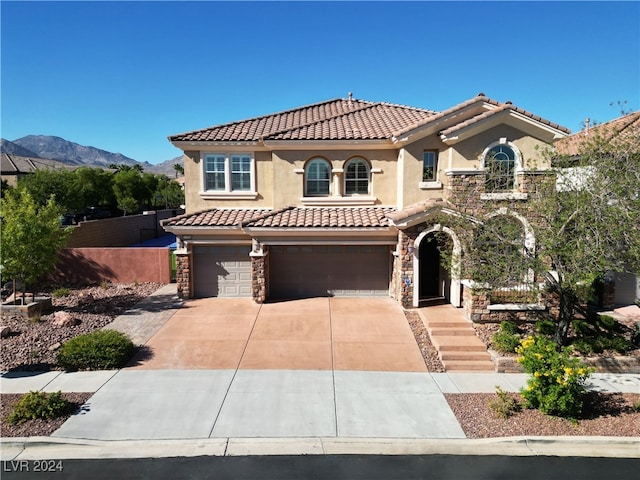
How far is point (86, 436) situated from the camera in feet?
25.9

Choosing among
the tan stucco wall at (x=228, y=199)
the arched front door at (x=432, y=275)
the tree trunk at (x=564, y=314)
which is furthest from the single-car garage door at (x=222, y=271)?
the tree trunk at (x=564, y=314)

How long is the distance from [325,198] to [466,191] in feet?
18.8

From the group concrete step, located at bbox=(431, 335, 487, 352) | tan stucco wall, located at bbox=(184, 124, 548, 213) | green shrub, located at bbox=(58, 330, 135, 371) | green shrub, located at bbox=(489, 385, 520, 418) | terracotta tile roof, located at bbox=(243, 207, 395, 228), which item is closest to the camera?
green shrub, located at bbox=(489, 385, 520, 418)

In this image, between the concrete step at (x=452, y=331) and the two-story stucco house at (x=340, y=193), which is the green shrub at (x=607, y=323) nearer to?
the concrete step at (x=452, y=331)

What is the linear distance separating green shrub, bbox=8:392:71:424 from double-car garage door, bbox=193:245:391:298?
8120 mm

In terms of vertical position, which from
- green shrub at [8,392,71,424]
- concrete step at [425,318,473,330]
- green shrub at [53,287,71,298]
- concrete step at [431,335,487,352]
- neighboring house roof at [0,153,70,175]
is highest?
neighboring house roof at [0,153,70,175]

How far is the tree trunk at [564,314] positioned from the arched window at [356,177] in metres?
8.24

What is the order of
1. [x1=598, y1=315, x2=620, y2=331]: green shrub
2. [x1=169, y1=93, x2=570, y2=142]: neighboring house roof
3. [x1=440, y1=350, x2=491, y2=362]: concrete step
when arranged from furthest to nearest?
[x1=169, y1=93, x2=570, y2=142]: neighboring house roof, [x1=598, y1=315, x2=620, y2=331]: green shrub, [x1=440, y1=350, x2=491, y2=362]: concrete step

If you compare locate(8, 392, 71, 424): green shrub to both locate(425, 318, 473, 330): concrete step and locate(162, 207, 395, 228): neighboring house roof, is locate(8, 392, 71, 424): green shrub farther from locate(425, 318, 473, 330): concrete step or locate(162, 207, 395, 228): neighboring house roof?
locate(425, 318, 473, 330): concrete step

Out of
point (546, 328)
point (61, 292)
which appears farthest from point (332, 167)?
point (61, 292)

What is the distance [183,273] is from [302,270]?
4364 millimetres

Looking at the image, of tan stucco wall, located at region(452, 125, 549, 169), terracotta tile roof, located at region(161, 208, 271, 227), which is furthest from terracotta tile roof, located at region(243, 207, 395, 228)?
tan stucco wall, located at region(452, 125, 549, 169)

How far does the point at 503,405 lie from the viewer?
352 inches

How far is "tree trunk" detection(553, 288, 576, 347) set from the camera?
11.1 meters
